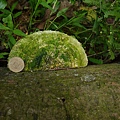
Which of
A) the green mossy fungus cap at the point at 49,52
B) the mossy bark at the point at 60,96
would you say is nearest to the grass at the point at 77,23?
the green mossy fungus cap at the point at 49,52

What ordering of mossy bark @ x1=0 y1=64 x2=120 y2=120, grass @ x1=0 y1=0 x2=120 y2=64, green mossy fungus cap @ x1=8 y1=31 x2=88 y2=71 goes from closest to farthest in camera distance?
mossy bark @ x1=0 y1=64 x2=120 y2=120
green mossy fungus cap @ x1=8 y1=31 x2=88 y2=71
grass @ x1=0 y1=0 x2=120 y2=64

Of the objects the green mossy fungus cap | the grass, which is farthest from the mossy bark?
the grass

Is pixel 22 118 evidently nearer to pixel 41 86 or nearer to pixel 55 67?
pixel 41 86

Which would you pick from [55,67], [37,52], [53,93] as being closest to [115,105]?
[53,93]

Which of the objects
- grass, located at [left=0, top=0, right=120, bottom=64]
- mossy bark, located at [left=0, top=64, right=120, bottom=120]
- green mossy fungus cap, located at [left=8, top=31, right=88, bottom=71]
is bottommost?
mossy bark, located at [left=0, top=64, right=120, bottom=120]

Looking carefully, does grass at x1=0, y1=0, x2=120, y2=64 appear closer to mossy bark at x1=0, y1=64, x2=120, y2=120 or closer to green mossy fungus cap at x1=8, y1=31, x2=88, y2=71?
green mossy fungus cap at x1=8, y1=31, x2=88, y2=71

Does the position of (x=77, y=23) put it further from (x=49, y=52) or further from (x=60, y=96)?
(x=60, y=96)

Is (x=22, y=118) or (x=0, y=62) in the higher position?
(x=0, y=62)

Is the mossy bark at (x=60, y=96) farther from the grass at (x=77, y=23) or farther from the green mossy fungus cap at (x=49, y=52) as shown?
the grass at (x=77, y=23)
